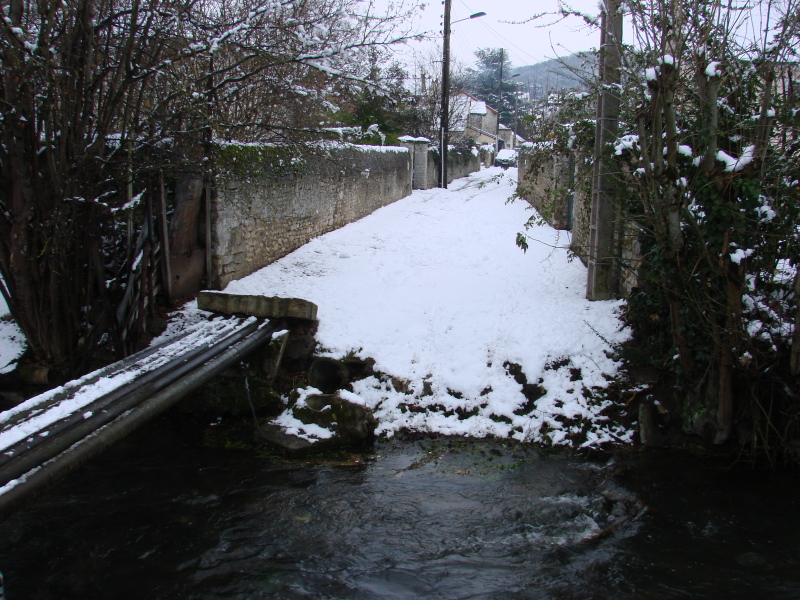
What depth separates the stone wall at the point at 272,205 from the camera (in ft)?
28.4

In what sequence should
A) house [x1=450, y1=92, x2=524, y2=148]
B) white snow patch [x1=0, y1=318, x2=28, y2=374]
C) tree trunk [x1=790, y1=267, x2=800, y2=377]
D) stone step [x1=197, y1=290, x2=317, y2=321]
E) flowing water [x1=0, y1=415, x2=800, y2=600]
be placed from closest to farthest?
flowing water [x1=0, y1=415, x2=800, y2=600], tree trunk [x1=790, y1=267, x2=800, y2=377], white snow patch [x1=0, y1=318, x2=28, y2=374], stone step [x1=197, y1=290, x2=317, y2=321], house [x1=450, y1=92, x2=524, y2=148]

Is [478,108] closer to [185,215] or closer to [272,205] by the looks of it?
[272,205]

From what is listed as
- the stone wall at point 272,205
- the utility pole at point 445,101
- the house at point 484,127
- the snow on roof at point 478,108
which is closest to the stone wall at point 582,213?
the stone wall at point 272,205

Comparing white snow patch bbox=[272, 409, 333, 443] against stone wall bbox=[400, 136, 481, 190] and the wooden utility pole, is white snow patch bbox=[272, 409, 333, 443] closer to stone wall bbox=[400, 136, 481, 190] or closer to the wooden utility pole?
the wooden utility pole

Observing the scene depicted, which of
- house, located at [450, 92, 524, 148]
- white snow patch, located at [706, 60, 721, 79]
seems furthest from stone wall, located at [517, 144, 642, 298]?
house, located at [450, 92, 524, 148]

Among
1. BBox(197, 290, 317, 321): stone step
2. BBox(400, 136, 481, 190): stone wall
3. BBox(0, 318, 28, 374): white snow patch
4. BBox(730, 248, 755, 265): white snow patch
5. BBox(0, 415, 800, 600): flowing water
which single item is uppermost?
BBox(400, 136, 481, 190): stone wall

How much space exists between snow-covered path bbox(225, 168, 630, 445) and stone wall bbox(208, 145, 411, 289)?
1.17 ft

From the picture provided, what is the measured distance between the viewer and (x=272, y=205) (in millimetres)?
10141

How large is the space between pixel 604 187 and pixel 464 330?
2656mm

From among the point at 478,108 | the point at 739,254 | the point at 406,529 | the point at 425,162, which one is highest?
the point at 478,108

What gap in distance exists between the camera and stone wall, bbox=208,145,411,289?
8664 mm

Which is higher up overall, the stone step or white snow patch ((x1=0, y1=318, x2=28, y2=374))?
the stone step

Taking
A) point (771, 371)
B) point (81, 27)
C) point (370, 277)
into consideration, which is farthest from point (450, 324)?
point (81, 27)

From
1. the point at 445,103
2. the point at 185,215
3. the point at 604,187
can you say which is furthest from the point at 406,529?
the point at 445,103
